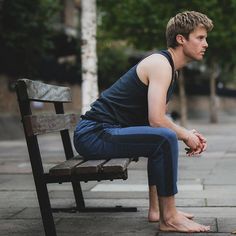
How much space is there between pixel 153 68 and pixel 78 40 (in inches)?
905

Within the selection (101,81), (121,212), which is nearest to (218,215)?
(121,212)

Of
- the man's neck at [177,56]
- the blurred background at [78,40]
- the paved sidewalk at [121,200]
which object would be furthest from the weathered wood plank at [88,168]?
the blurred background at [78,40]

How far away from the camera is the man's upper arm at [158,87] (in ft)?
13.4

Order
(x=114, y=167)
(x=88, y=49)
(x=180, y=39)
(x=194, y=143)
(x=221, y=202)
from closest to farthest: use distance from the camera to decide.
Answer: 1. (x=114, y=167)
2. (x=194, y=143)
3. (x=180, y=39)
4. (x=221, y=202)
5. (x=88, y=49)

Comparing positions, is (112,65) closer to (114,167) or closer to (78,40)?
(78,40)

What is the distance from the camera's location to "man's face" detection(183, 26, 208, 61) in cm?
431

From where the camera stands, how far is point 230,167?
8.84 metres

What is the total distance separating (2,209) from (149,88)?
80.9 inches

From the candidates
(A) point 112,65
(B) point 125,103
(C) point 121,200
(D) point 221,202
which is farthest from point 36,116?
(A) point 112,65

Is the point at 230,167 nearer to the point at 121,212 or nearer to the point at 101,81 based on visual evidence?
the point at 121,212

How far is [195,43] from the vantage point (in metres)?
4.35

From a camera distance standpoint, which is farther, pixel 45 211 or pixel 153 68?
pixel 153 68

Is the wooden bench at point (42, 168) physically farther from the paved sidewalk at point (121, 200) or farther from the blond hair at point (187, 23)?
the blond hair at point (187, 23)

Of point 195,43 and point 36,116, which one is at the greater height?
point 195,43
